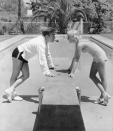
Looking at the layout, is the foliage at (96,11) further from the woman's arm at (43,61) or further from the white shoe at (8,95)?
the woman's arm at (43,61)

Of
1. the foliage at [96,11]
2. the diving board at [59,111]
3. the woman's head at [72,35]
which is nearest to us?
the diving board at [59,111]

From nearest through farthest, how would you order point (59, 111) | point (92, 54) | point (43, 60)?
point (59, 111)
point (43, 60)
point (92, 54)

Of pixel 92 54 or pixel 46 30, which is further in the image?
pixel 92 54

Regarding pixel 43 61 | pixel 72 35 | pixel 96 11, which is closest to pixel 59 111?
pixel 43 61

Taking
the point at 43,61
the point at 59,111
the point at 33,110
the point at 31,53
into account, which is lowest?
the point at 33,110

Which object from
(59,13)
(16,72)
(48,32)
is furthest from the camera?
(59,13)

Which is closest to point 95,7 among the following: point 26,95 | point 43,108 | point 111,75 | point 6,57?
point 6,57

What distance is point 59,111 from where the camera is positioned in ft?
17.4

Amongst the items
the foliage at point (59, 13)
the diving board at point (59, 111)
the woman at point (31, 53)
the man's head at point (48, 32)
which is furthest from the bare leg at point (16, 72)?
the foliage at point (59, 13)

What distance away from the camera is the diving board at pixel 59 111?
16.8ft

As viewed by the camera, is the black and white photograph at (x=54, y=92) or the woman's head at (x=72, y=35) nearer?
the black and white photograph at (x=54, y=92)

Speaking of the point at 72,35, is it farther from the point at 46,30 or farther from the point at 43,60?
the point at 43,60

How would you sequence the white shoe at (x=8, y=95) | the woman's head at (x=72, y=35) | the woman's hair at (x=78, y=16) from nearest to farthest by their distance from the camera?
the woman's head at (x=72, y=35), the white shoe at (x=8, y=95), the woman's hair at (x=78, y=16)

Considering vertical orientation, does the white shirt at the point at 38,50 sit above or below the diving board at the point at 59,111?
above
